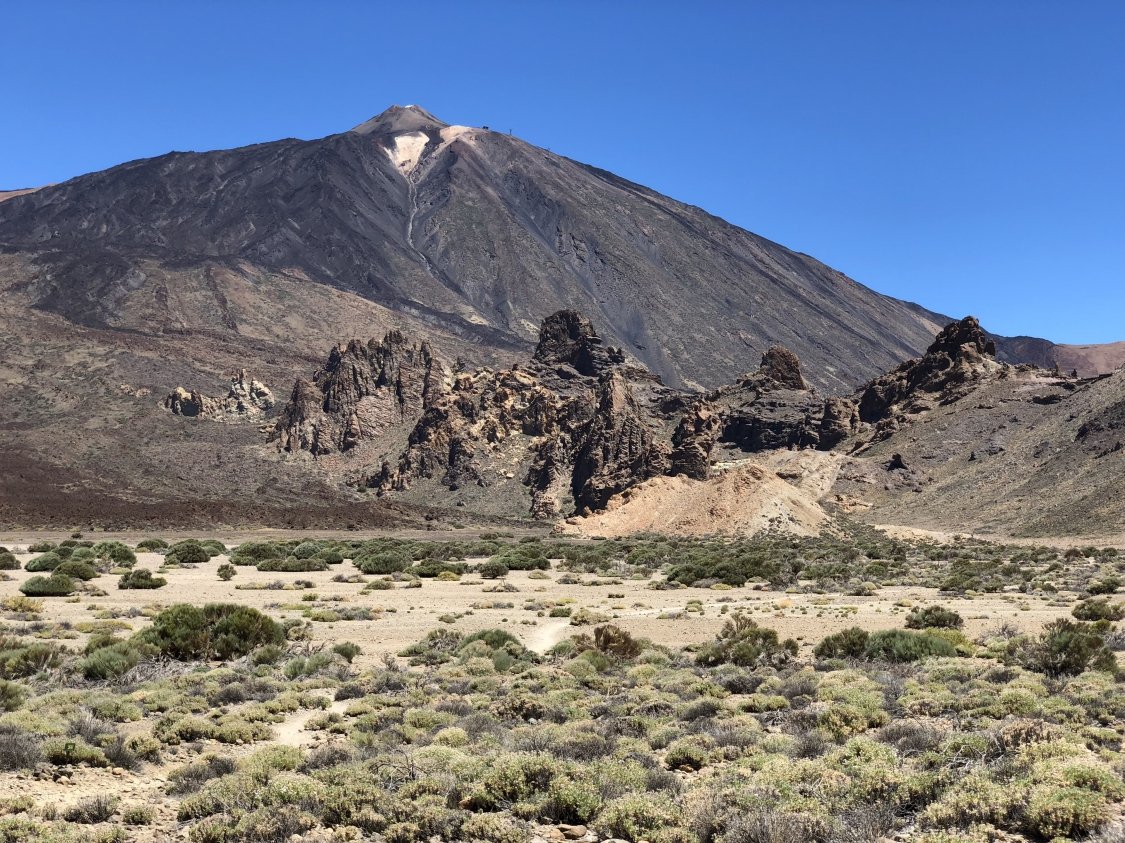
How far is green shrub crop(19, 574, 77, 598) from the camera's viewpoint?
96.7 feet

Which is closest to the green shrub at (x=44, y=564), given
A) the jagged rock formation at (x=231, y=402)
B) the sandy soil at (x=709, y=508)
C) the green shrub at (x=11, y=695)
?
the green shrub at (x=11, y=695)

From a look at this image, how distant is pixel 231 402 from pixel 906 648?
5024 inches

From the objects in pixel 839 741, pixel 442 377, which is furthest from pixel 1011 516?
pixel 442 377

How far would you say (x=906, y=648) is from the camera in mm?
17938

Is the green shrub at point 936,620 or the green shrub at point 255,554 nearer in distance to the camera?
the green shrub at point 936,620

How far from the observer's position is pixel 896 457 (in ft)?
295

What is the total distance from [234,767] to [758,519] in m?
56.7

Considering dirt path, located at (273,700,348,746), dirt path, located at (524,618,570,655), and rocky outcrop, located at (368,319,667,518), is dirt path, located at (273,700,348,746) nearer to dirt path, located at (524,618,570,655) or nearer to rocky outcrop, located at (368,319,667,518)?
dirt path, located at (524,618,570,655)

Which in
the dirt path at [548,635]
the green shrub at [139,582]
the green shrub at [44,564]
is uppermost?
the dirt path at [548,635]

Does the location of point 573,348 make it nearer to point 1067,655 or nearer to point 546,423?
point 546,423

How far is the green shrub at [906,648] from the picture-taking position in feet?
58.3

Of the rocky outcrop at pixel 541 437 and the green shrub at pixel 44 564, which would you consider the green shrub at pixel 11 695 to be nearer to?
the green shrub at pixel 44 564

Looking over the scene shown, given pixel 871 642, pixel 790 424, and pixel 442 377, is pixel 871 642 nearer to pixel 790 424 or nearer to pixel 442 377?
pixel 790 424

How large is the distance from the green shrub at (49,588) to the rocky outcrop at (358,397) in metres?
85.1
